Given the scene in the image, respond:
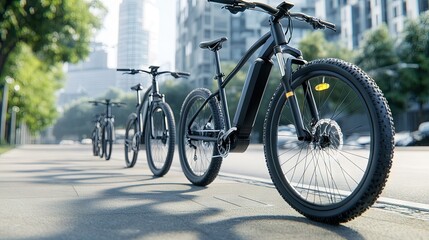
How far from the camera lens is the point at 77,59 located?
17188 mm

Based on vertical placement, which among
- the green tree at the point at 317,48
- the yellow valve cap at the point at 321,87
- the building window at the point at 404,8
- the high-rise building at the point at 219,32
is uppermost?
the high-rise building at the point at 219,32

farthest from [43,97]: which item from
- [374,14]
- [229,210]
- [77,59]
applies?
[374,14]

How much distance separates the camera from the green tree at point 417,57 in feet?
98.9

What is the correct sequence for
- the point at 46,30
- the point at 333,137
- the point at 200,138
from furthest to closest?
the point at 46,30 < the point at 200,138 < the point at 333,137

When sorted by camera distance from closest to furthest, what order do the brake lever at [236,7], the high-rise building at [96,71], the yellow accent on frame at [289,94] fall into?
the yellow accent on frame at [289,94]
the brake lever at [236,7]
the high-rise building at [96,71]

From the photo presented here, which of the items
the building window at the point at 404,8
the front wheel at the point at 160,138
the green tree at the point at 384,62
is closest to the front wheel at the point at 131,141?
the front wheel at the point at 160,138

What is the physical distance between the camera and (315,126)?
9.36 feet

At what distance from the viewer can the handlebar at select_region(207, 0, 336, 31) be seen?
3.26m

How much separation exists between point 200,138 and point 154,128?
6.09 ft

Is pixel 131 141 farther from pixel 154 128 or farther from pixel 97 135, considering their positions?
pixel 97 135

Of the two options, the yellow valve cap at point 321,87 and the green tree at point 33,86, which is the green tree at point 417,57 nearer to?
the green tree at point 33,86

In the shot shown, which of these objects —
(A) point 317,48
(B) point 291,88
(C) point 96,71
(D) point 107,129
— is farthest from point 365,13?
(B) point 291,88

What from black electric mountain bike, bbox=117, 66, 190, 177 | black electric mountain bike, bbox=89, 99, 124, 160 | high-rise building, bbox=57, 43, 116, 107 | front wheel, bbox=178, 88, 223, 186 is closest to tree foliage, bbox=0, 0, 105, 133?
high-rise building, bbox=57, 43, 116, 107

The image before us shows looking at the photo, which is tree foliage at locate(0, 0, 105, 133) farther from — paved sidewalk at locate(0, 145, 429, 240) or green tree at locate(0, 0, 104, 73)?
paved sidewalk at locate(0, 145, 429, 240)
